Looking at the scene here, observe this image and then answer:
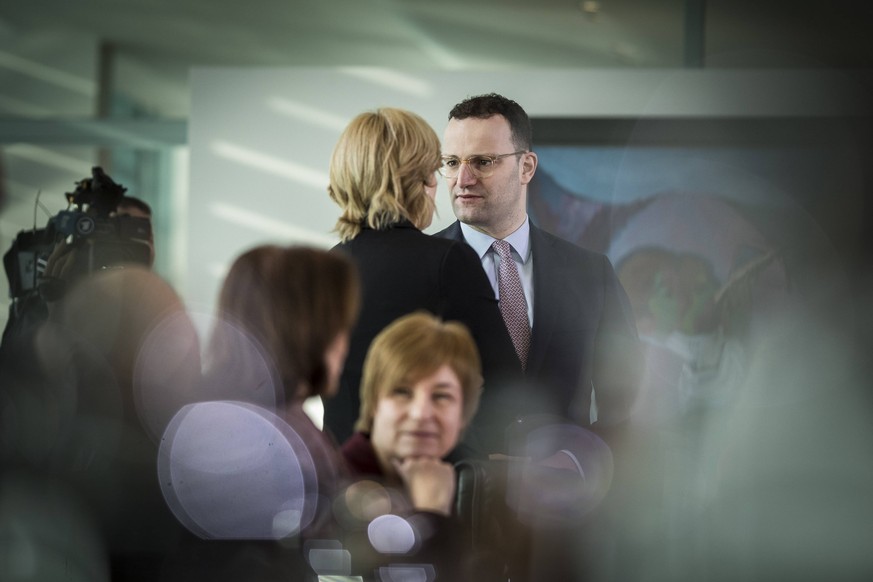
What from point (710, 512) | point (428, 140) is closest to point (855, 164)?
point (710, 512)

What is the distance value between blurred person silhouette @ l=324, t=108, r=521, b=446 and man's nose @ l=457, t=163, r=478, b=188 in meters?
0.13

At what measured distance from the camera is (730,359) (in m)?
3.68

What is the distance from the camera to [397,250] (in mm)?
1403

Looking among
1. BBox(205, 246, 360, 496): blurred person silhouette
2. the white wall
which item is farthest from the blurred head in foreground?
the white wall

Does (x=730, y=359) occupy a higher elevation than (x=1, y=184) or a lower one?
lower

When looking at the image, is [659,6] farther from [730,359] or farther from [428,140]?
[428,140]

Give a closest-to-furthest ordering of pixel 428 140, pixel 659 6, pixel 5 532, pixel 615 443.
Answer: pixel 428 140
pixel 615 443
pixel 5 532
pixel 659 6

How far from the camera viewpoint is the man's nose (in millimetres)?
1603

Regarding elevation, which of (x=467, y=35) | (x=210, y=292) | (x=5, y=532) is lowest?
(x=5, y=532)

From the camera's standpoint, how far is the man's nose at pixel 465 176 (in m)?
1.60

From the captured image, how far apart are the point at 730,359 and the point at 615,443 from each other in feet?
7.27

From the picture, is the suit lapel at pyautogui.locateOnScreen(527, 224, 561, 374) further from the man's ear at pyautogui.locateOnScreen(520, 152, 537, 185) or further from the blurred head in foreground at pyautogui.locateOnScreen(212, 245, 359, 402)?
the blurred head in foreground at pyautogui.locateOnScreen(212, 245, 359, 402)

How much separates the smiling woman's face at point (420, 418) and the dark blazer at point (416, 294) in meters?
0.19

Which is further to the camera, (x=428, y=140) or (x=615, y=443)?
(x=615, y=443)
